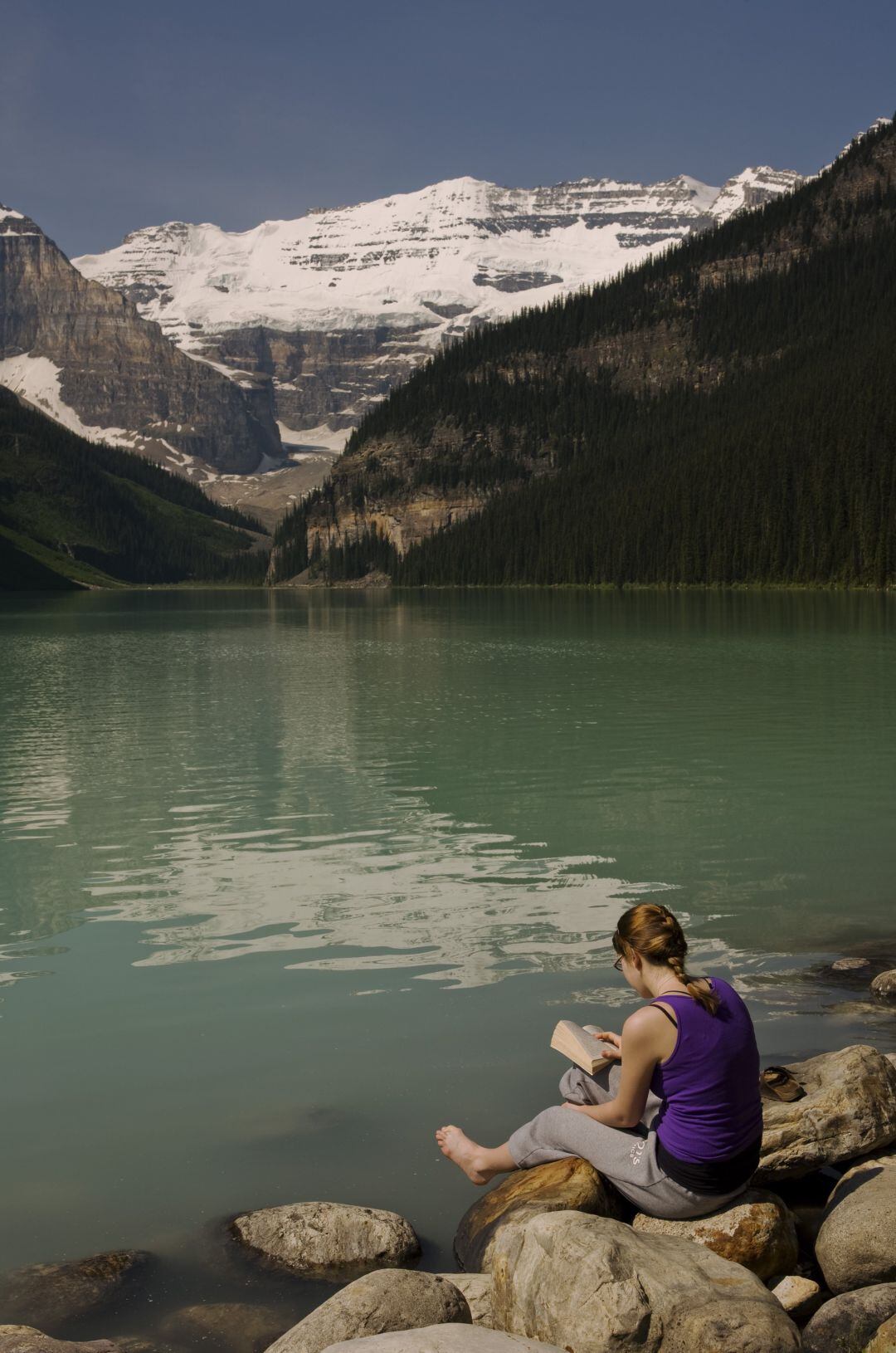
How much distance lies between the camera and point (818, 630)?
83.7 metres

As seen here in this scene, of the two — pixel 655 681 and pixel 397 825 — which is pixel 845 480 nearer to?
pixel 655 681

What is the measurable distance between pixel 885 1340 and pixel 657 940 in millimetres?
2750

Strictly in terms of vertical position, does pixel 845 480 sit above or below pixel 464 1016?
above

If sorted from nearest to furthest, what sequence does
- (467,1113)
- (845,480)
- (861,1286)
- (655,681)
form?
(861,1286) < (467,1113) < (655,681) < (845,480)

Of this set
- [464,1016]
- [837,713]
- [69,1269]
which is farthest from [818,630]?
[69,1269]

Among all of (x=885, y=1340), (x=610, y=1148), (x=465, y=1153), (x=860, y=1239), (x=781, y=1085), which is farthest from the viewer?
(x=781, y=1085)

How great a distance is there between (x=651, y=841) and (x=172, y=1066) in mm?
12783

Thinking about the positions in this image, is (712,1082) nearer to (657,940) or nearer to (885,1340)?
(657,940)

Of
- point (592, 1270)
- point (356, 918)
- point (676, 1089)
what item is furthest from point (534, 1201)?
point (356, 918)

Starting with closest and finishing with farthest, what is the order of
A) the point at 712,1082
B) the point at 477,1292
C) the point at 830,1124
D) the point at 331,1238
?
the point at 477,1292
the point at 712,1082
the point at 331,1238
the point at 830,1124

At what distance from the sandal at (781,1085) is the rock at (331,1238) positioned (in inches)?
123

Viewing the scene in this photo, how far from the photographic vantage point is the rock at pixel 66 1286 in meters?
8.43

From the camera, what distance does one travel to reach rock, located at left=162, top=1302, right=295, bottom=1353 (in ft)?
26.4

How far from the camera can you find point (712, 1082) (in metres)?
8.59
